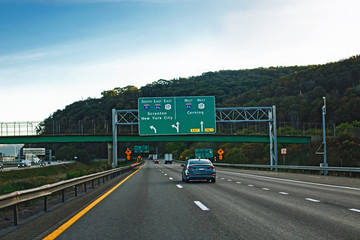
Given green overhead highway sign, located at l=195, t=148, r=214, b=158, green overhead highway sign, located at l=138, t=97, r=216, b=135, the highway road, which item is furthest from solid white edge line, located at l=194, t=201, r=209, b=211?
green overhead highway sign, located at l=195, t=148, r=214, b=158

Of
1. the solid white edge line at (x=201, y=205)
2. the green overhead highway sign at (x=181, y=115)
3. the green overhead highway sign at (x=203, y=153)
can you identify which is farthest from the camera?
the green overhead highway sign at (x=203, y=153)

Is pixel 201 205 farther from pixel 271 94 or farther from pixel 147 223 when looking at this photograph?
pixel 271 94

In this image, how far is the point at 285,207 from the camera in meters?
10.9

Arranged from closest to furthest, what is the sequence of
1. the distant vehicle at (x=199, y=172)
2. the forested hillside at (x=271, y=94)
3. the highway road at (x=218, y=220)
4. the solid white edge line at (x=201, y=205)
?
1. the highway road at (x=218, y=220)
2. the solid white edge line at (x=201, y=205)
3. the distant vehicle at (x=199, y=172)
4. the forested hillside at (x=271, y=94)

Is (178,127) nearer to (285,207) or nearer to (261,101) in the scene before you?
Answer: (285,207)

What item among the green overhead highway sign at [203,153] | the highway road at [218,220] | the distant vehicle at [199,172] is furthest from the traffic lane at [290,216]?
the green overhead highway sign at [203,153]

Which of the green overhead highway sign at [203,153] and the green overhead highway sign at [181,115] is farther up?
the green overhead highway sign at [181,115]

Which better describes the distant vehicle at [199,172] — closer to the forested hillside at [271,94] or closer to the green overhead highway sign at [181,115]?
the green overhead highway sign at [181,115]

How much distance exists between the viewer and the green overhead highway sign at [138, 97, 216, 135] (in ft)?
139

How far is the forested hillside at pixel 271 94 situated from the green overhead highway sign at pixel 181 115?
2769 centimetres

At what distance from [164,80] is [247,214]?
562ft

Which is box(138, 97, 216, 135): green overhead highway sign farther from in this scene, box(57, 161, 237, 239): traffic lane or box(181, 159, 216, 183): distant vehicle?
box(57, 161, 237, 239): traffic lane

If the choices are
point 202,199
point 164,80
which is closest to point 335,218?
point 202,199

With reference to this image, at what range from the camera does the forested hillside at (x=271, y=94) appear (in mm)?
103175
